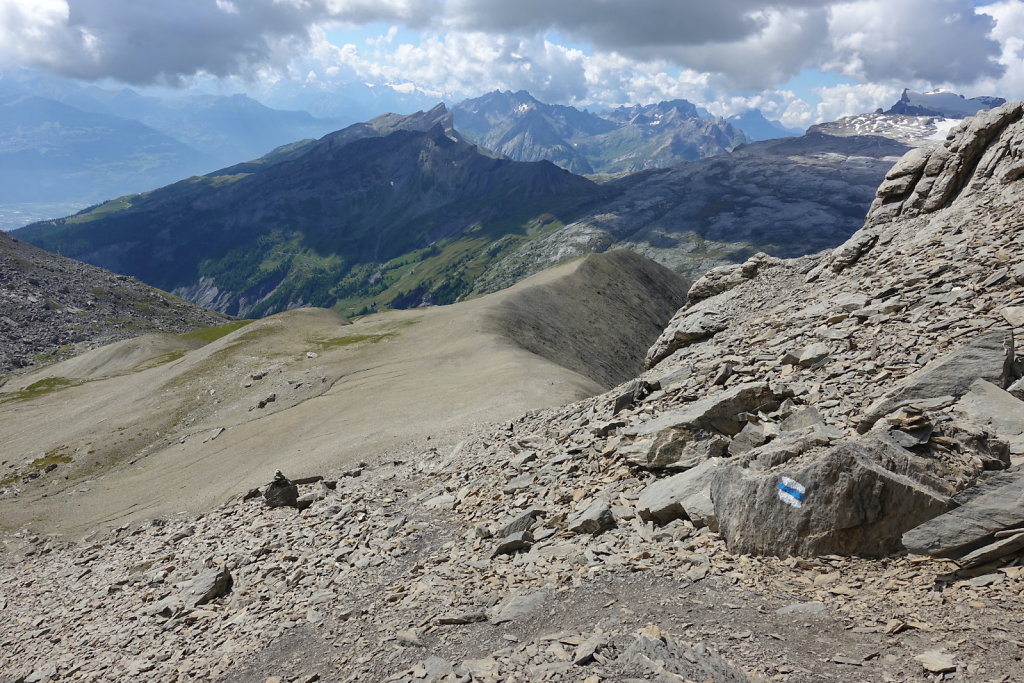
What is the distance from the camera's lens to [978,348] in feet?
67.8

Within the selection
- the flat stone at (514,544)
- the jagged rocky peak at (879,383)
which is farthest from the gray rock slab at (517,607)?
the jagged rocky peak at (879,383)

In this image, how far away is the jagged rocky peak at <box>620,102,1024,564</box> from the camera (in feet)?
54.1

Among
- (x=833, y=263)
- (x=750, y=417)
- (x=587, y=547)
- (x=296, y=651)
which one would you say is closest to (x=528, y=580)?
(x=587, y=547)

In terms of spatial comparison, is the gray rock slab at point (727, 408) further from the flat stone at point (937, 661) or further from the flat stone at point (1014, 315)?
the flat stone at point (937, 661)

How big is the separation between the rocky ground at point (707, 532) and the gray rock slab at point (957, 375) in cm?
9

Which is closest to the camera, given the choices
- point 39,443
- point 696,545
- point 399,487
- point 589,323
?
point 696,545

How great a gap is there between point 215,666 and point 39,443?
260 ft

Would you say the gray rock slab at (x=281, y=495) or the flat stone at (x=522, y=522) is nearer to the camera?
the flat stone at (x=522, y=522)

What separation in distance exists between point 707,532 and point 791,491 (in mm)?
3041

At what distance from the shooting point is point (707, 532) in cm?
1889

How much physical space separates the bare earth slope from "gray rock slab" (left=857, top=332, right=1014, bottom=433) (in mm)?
34184

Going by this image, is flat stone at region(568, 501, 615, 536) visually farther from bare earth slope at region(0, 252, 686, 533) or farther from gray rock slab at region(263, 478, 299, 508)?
bare earth slope at region(0, 252, 686, 533)

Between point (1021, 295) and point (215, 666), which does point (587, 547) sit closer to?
point (215, 666)

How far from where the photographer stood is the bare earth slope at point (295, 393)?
54.9 metres
